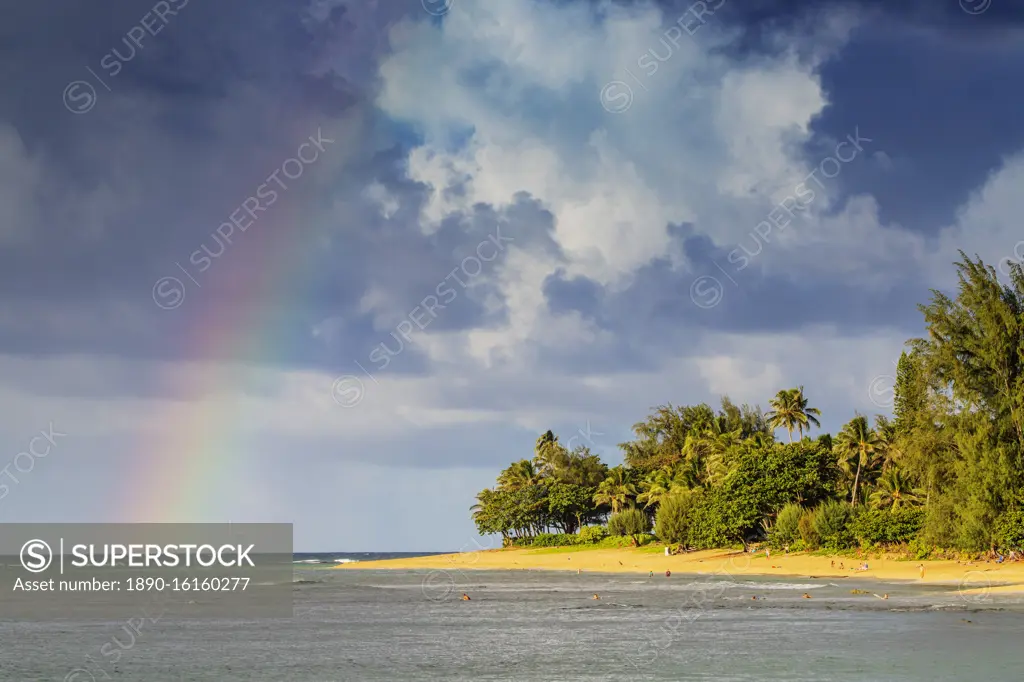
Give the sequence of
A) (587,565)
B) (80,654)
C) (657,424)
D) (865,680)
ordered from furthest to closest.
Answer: (657,424), (587,565), (80,654), (865,680)

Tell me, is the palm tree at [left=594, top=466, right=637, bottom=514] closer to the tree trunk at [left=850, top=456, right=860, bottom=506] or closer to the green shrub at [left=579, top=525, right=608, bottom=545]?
the green shrub at [left=579, top=525, right=608, bottom=545]

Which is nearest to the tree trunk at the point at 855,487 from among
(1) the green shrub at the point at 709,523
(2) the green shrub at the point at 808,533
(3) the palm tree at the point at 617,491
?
(2) the green shrub at the point at 808,533

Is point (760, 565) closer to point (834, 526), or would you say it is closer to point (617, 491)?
point (834, 526)

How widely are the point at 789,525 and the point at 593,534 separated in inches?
1632

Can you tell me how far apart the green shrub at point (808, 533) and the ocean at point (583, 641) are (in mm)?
20873

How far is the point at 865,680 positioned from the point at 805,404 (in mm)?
79408

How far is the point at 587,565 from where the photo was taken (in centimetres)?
10069

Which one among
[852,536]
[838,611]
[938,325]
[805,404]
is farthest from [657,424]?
[838,611]

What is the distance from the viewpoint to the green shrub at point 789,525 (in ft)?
265

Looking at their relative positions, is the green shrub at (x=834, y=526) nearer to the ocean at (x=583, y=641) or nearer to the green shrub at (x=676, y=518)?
the green shrub at (x=676, y=518)

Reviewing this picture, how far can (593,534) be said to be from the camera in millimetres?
119375

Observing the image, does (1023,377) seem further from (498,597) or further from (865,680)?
(865,680)

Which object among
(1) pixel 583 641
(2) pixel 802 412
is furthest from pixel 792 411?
(1) pixel 583 641

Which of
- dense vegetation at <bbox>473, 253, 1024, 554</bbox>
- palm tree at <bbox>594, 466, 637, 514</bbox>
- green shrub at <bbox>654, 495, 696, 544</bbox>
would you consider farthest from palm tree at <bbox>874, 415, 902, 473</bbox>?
palm tree at <bbox>594, 466, 637, 514</bbox>
